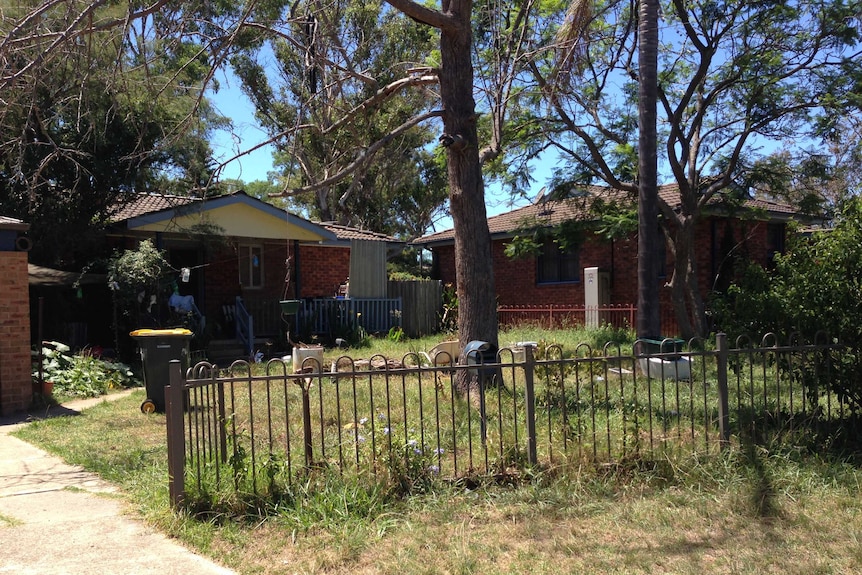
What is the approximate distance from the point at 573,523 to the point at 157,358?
646cm

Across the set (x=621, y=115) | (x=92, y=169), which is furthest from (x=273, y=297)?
(x=621, y=115)

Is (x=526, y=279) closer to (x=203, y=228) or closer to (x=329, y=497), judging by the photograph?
(x=203, y=228)

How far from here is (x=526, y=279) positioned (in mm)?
21828

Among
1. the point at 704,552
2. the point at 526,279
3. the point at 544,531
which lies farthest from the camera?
the point at 526,279

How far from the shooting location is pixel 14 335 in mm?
9430

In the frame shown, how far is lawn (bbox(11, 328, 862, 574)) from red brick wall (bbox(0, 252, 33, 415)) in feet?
14.1

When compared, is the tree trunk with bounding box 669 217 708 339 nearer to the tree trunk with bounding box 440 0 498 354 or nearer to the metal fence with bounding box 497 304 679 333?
the metal fence with bounding box 497 304 679 333

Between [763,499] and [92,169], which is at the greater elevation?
[92,169]

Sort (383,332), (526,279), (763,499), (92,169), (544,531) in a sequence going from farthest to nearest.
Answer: (526,279) → (383,332) → (92,169) → (763,499) → (544,531)

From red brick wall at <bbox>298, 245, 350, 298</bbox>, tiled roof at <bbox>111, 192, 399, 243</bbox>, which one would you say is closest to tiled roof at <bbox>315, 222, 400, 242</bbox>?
tiled roof at <bbox>111, 192, 399, 243</bbox>

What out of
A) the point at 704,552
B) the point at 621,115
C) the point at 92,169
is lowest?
the point at 704,552

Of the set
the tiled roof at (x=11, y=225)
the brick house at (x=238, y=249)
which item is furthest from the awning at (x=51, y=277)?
the tiled roof at (x=11, y=225)

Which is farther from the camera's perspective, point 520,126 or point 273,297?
point 273,297

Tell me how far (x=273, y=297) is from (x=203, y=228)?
4.20 metres
